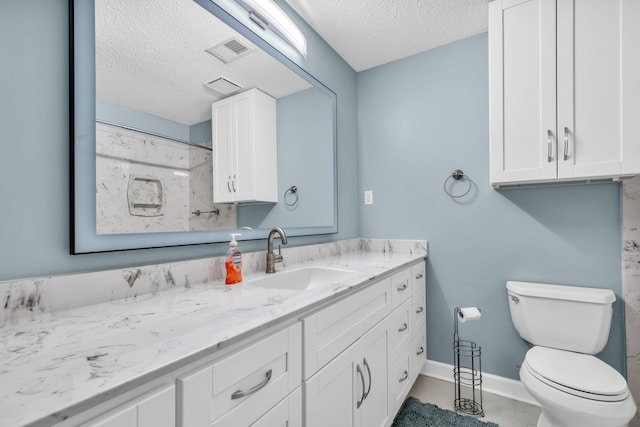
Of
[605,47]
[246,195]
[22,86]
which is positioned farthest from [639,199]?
[22,86]

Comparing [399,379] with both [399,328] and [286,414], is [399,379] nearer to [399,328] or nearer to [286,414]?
[399,328]

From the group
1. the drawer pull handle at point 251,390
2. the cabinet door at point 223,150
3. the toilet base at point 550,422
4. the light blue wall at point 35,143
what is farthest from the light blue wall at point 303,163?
the toilet base at point 550,422

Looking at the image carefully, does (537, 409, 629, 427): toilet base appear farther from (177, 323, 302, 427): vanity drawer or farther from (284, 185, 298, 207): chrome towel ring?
(284, 185, 298, 207): chrome towel ring

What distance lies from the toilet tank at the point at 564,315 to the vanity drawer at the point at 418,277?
0.53 metres

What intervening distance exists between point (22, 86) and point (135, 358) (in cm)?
78

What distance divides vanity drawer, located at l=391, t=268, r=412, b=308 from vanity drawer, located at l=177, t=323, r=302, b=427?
0.81 m

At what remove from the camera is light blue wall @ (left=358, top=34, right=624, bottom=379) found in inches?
65.6

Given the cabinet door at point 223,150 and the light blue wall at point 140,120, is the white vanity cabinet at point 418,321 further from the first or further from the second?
the light blue wall at point 140,120

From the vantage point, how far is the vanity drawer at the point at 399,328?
147cm

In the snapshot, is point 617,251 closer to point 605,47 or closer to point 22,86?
point 605,47

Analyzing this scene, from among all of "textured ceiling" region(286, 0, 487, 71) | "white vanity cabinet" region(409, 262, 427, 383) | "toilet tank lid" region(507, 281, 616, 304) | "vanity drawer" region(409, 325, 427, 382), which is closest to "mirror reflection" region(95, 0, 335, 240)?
"textured ceiling" region(286, 0, 487, 71)

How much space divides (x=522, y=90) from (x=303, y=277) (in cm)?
155

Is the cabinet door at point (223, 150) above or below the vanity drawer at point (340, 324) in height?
above

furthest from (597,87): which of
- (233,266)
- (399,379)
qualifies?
(233,266)
